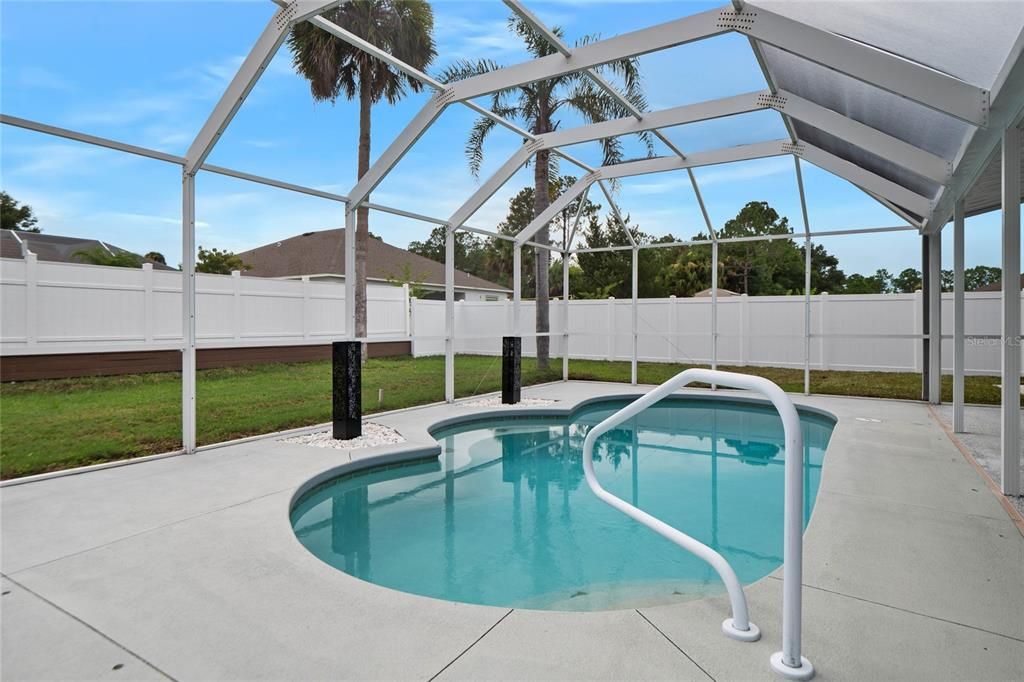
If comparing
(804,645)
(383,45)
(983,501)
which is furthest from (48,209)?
(983,501)

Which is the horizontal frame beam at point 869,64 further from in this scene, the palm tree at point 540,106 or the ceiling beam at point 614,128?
the palm tree at point 540,106

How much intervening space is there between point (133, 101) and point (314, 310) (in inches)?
210

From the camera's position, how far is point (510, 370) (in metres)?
8.99

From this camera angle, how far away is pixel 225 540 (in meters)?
3.31

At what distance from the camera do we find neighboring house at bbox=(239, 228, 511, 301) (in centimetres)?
1927

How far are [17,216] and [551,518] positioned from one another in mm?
21072

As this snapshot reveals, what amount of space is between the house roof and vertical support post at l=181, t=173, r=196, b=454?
1333 cm

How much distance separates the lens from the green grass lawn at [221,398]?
6.13 metres

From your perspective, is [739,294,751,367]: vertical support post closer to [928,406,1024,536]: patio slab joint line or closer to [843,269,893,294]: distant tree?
[928,406,1024,536]: patio slab joint line

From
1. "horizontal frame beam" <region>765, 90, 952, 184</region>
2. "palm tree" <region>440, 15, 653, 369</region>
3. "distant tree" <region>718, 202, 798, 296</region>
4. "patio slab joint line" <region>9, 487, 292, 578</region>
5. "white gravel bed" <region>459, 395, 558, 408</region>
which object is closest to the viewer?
"patio slab joint line" <region>9, 487, 292, 578</region>

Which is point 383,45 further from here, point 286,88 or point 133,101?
point 133,101

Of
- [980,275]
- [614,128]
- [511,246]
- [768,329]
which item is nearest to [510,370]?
[614,128]

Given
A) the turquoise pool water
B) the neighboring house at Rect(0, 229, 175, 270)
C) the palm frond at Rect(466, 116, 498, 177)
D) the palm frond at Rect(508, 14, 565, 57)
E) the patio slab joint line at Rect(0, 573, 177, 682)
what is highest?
the palm frond at Rect(508, 14, 565, 57)

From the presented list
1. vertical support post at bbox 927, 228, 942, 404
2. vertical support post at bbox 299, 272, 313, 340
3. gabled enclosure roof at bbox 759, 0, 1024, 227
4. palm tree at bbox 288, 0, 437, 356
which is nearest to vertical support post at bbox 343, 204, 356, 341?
gabled enclosure roof at bbox 759, 0, 1024, 227
